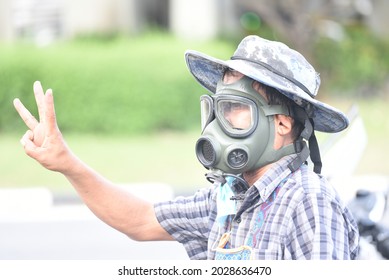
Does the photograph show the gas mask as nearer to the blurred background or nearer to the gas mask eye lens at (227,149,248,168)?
the gas mask eye lens at (227,149,248,168)

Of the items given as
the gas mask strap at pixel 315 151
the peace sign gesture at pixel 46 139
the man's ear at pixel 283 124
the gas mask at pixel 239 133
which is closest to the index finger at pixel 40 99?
the peace sign gesture at pixel 46 139

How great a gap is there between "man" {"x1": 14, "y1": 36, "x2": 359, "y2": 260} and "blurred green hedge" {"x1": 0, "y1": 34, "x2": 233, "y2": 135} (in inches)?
428

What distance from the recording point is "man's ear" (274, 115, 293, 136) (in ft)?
9.00

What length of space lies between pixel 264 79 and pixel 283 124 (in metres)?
0.19

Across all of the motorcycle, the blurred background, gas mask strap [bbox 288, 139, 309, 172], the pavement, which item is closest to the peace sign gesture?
gas mask strap [bbox 288, 139, 309, 172]

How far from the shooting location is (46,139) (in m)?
2.72

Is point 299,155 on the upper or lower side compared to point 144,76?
lower

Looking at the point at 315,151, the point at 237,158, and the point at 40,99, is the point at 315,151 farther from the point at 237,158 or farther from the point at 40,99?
the point at 40,99

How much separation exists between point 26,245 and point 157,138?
6.04 meters

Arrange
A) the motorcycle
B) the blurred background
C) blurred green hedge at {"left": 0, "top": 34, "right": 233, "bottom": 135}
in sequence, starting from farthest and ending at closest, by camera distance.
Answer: blurred green hedge at {"left": 0, "top": 34, "right": 233, "bottom": 135} < the blurred background < the motorcycle

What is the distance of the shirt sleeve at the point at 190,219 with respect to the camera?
3.02 metres

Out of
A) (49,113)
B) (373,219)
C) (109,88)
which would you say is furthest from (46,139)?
(109,88)

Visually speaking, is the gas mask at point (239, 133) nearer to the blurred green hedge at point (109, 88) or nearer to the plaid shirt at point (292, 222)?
the plaid shirt at point (292, 222)

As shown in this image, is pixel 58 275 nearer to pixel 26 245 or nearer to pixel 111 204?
pixel 111 204
